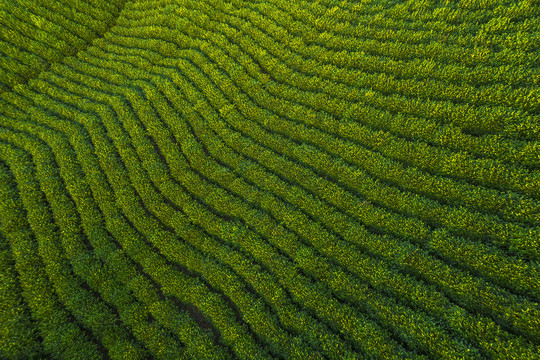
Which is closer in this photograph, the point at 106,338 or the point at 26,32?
the point at 106,338

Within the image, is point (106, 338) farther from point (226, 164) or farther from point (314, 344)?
point (226, 164)

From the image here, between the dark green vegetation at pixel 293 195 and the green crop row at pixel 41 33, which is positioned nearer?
the dark green vegetation at pixel 293 195

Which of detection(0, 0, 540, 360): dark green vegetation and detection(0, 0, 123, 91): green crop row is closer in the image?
detection(0, 0, 540, 360): dark green vegetation

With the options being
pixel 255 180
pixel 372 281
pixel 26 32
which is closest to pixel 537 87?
pixel 372 281

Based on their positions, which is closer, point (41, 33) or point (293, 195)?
point (293, 195)

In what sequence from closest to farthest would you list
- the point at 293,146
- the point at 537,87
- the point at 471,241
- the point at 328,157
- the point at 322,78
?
the point at 471,241, the point at 537,87, the point at 328,157, the point at 293,146, the point at 322,78

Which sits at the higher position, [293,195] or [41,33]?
[41,33]

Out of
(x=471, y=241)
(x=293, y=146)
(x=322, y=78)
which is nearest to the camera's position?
(x=471, y=241)

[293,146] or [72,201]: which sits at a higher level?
[293,146]
